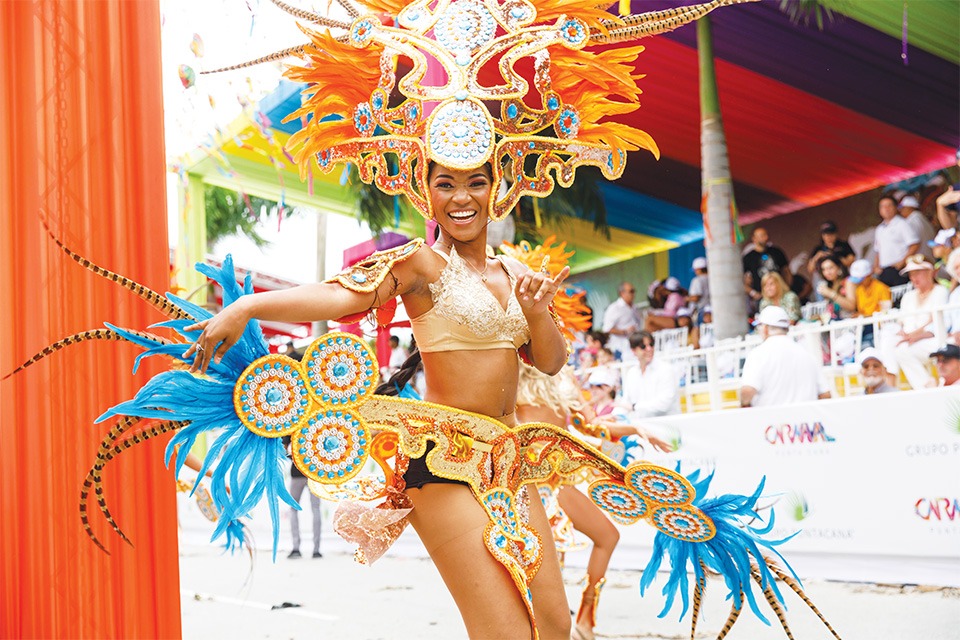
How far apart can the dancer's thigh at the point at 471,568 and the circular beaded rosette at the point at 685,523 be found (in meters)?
0.78

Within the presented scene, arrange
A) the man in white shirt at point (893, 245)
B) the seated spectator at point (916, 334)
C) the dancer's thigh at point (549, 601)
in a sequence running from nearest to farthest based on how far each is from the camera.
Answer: the dancer's thigh at point (549, 601), the seated spectator at point (916, 334), the man in white shirt at point (893, 245)

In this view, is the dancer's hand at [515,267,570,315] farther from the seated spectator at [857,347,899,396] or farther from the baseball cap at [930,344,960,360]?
the seated spectator at [857,347,899,396]

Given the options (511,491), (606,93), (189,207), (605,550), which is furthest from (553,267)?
(189,207)

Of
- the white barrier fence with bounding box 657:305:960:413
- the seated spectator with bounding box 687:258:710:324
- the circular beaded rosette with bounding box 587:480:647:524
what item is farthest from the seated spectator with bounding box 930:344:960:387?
the seated spectator with bounding box 687:258:710:324

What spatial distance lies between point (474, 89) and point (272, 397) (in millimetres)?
1087

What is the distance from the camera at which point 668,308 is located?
1148 centimetres

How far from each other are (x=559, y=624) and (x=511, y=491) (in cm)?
40

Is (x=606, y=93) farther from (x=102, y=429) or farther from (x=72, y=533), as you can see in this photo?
(x=72, y=533)

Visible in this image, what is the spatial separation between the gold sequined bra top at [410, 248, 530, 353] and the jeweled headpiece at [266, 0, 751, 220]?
0.81 feet

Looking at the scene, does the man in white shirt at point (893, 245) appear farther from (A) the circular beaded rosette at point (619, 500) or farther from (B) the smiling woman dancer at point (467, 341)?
(B) the smiling woman dancer at point (467, 341)

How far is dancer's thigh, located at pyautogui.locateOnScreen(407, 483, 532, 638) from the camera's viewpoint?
108 inches

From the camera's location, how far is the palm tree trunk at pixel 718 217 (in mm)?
9383

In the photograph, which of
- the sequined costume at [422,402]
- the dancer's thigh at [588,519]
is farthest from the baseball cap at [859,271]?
the sequined costume at [422,402]

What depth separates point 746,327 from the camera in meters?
9.37
